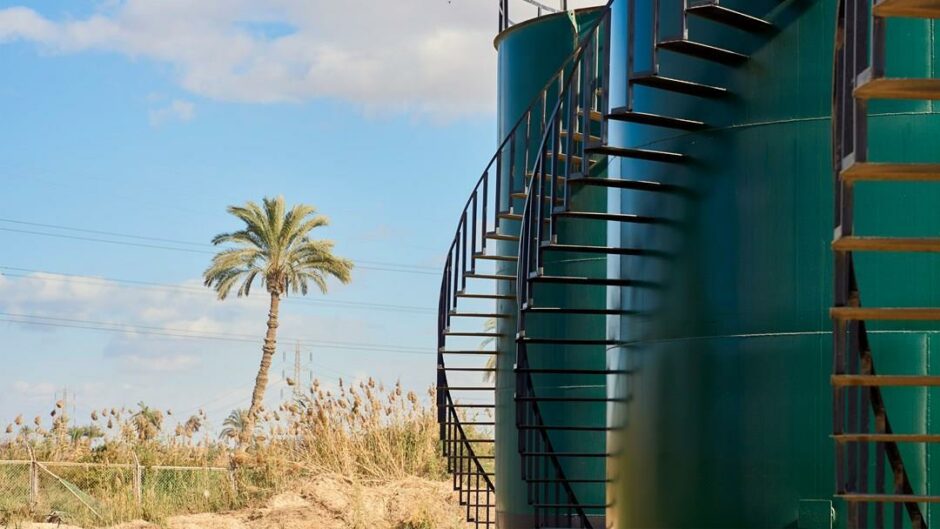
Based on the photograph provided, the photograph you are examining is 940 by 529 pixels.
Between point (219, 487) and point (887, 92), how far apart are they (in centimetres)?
1745

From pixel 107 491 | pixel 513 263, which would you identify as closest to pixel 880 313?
pixel 513 263

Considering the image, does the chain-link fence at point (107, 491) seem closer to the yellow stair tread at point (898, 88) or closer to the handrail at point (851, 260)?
the handrail at point (851, 260)

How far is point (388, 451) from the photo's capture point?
2248 cm

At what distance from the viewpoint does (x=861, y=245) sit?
6.60 metres

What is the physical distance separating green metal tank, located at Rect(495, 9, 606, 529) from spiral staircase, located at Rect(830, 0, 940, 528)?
6.87 m

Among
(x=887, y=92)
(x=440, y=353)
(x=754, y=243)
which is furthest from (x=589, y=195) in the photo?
(x=887, y=92)

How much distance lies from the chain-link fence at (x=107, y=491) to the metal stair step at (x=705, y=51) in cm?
1343

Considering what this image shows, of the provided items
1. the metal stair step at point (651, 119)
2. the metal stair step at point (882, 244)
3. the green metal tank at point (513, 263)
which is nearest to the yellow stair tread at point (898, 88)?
the metal stair step at point (882, 244)

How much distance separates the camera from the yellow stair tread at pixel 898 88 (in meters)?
6.08

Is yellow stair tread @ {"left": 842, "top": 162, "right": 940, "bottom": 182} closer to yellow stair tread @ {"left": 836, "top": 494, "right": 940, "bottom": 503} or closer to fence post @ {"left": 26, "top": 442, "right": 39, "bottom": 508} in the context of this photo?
yellow stair tread @ {"left": 836, "top": 494, "right": 940, "bottom": 503}

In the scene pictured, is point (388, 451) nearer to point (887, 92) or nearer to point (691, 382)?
point (691, 382)

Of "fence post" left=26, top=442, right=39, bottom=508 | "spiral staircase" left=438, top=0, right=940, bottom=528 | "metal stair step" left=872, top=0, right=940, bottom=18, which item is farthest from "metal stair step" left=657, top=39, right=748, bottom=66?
"fence post" left=26, top=442, right=39, bottom=508

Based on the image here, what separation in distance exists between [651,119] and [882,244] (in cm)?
316

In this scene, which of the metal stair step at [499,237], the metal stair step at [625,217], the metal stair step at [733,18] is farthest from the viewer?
the metal stair step at [499,237]
